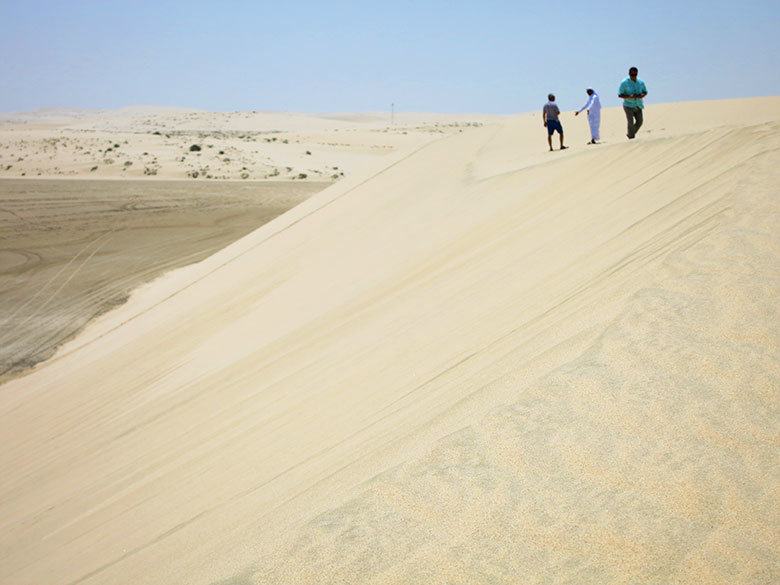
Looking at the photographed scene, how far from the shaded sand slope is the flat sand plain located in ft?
13.4

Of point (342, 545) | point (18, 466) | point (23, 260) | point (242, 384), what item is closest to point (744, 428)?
point (342, 545)

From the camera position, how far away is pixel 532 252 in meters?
5.12

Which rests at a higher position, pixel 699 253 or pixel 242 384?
pixel 699 253

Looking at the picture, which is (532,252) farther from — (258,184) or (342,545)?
(258,184)

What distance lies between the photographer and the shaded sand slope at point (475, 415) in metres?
2.00

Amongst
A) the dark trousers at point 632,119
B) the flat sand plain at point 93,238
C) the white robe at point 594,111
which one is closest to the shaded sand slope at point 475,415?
the dark trousers at point 632,119

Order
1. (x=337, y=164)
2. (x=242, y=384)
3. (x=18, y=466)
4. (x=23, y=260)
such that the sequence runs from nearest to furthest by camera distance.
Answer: (x=242, y=384) < (x=18, y=466) < (x=23, y=260) < (x=337, y=164)

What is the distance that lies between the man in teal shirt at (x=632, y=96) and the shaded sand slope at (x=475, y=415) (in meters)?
2.44

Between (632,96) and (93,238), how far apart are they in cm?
1283

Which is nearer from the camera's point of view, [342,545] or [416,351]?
[342,545]

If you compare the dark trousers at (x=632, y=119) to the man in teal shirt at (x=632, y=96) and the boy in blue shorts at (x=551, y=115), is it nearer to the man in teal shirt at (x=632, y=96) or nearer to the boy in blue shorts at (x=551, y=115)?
the man in teal shirt at (x=632, y=96)

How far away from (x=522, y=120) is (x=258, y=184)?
1224 centimetres

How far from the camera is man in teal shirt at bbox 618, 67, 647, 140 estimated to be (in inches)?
358

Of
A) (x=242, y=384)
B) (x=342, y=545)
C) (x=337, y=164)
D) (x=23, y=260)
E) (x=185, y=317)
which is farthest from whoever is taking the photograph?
(x=337, y=164)
